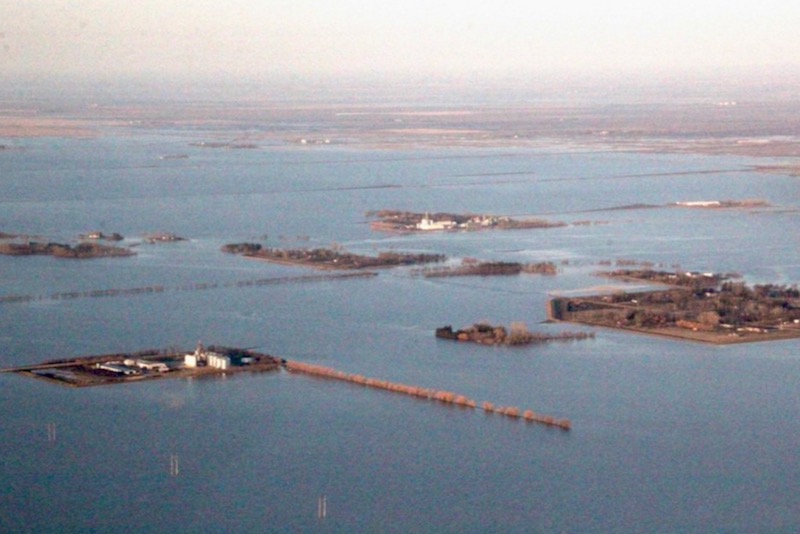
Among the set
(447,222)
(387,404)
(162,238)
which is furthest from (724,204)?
(387,404)

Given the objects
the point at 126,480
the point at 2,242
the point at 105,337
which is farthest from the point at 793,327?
the point at 2,242

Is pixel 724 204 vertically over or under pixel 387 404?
over

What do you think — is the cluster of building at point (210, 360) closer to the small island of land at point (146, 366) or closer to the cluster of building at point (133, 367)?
the small island of land at point (146, 366)

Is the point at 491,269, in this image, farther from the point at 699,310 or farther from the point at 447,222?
the point at 447,222

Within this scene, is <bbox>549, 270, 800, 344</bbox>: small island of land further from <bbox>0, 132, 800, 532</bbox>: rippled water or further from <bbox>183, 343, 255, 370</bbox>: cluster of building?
<bbox>183, 343, 255, 370</bbox>: cluster of building

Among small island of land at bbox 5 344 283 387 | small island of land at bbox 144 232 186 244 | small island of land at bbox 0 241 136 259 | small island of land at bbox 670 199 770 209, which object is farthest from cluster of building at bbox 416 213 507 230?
small island of land at bbox 5 344 283 387
